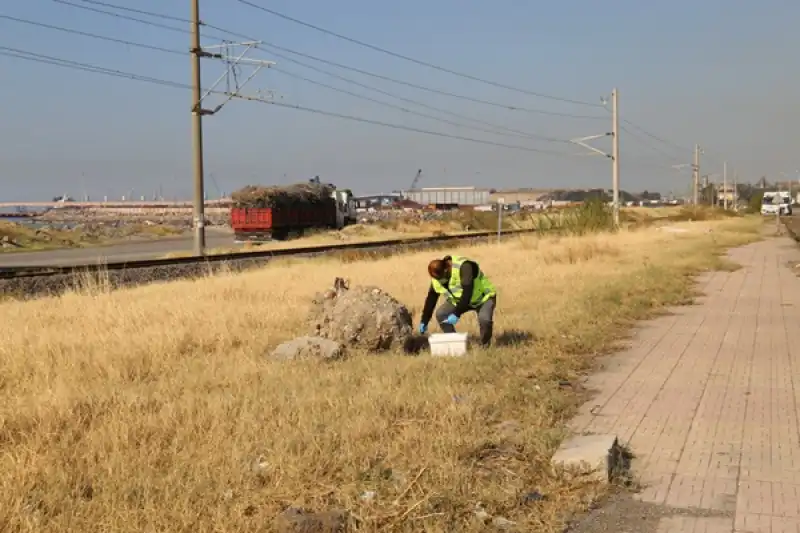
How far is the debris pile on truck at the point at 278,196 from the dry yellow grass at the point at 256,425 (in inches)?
1302

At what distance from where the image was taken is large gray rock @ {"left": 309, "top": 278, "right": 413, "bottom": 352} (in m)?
9.76

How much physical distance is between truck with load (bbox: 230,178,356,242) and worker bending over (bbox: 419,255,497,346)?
34.9m

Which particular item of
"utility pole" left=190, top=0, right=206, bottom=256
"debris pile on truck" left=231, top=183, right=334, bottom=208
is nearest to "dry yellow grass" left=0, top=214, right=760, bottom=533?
"utility pole" left=190, top=0, right=206, bottom=256

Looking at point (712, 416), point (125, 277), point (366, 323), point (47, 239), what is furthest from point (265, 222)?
point (712, 416)

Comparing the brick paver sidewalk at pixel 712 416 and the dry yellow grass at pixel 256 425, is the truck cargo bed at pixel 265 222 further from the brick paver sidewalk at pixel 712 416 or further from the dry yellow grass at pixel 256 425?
the brick paver sidewalk at pixel 712 416

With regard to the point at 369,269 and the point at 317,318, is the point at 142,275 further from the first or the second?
the point at 317,318

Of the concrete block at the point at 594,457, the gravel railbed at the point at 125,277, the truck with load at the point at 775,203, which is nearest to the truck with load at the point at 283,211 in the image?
the gravel railbed at the point at 125,277

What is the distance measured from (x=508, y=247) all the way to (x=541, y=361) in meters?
23.5

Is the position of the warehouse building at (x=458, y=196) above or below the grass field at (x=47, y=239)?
above

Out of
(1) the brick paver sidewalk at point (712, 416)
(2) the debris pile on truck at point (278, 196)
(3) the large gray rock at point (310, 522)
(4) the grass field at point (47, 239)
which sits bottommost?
(1) the brick paver sidewalk at point (712, 416)

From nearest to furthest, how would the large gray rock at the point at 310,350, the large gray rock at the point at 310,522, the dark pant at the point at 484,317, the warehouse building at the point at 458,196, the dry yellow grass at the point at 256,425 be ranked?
the large gray rock at the point at 310,522
the dry yellow grass at the point at 256,425
the large gray rock at the point at 310,350
the dark pant at the point at 484,317
the warehouse building at the point at 458,196

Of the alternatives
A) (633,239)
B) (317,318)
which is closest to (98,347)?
(317,318)

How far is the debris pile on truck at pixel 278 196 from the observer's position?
4553 cm

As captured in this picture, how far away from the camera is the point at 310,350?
9211 millimetres
